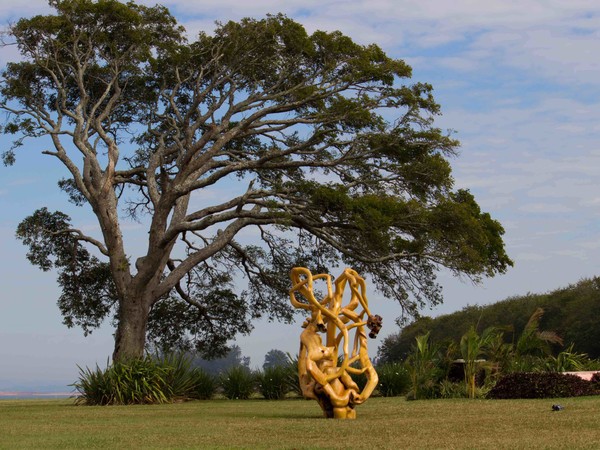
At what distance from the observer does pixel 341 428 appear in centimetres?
1198

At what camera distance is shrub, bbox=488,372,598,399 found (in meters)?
16.9

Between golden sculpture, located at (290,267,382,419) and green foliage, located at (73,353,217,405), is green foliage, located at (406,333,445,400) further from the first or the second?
green foliage, located at (73,353,217,405)

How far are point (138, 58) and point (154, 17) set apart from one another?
1421 millimetres

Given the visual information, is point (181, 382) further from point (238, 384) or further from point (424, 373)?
point (424, 373)

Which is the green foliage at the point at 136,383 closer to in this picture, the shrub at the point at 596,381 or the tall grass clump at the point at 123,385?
the tall grass clump at the point at 123,385

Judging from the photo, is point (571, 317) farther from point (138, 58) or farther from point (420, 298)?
point (138, 58)

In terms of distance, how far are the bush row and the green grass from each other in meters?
5.08

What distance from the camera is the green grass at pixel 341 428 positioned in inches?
399

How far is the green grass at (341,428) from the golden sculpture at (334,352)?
1.37 feet

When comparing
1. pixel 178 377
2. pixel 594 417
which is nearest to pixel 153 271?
pixel 178 377

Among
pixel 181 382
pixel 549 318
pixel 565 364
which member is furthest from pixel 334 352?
pixel 549 318

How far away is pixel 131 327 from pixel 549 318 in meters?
22.8

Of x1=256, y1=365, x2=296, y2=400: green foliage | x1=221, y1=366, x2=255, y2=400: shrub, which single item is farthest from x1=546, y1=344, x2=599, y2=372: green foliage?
x1=221, y1=366, x2=255, y2=400: shrub

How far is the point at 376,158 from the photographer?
25453mm
